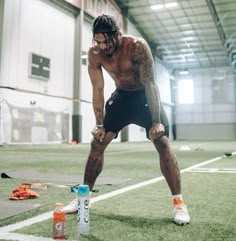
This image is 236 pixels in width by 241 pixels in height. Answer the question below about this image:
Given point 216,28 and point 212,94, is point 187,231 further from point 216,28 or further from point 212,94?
point 212,94

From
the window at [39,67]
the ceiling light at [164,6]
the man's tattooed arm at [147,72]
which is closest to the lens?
the man's tattooed arm at [147,72]

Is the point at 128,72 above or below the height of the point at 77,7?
below

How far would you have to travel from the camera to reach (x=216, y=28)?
2405 centimetres

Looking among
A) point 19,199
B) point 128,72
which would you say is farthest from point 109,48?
point 19,199

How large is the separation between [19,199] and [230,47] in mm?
25897

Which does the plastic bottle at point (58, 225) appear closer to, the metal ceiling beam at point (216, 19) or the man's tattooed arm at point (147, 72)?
the man's tattooed arm at point (147, 72)

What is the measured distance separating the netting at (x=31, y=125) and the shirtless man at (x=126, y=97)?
40.5 ft

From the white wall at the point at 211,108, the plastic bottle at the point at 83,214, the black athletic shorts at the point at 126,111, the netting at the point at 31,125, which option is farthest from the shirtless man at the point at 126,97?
the white wall at the point at 211,108

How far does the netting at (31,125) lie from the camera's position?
14778 millimetres

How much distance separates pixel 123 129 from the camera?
942 inches

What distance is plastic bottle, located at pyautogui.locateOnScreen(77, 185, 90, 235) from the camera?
214 centimetres

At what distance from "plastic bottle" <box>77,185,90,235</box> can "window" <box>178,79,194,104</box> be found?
105 feet

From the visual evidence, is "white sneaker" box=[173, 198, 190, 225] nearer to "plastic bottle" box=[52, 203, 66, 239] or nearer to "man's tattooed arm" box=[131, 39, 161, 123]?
"man's tattooed arm" box=[131, 39, 161, 123]

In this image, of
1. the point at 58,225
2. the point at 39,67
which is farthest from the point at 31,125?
the point at 58,225
